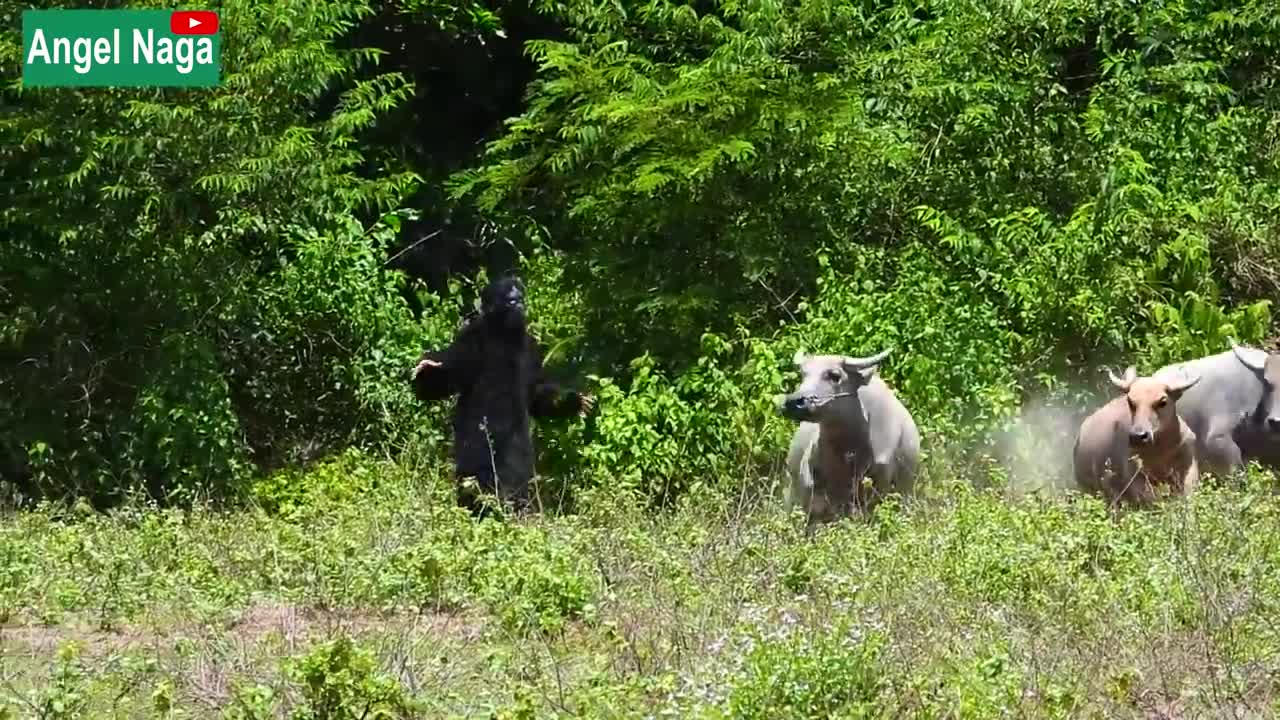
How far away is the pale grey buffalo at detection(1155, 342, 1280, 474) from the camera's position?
415 inches

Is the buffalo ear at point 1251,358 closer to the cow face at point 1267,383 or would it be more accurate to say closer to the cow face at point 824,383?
the cow face at point 1267,383

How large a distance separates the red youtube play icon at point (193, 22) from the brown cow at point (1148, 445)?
19.2 ft

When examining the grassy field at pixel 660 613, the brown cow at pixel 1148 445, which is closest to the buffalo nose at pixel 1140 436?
the brown cow at pixel 1148 445

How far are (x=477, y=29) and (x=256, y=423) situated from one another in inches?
172

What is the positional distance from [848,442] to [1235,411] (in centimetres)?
206

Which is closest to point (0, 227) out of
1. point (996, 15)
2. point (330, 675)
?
point (996, 15)

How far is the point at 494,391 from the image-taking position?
11.2 metres

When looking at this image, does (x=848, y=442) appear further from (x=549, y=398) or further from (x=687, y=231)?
(x=687, y=231)

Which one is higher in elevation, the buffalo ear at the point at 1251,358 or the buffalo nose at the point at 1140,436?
the buffalo ear at the point at 1251,358

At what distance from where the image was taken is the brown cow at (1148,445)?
10.0 metres

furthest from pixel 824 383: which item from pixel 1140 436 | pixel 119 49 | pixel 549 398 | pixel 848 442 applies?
pixel 119 49

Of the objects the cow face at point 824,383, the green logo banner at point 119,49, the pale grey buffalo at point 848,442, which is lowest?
the pale grey buffalo at point 848,442

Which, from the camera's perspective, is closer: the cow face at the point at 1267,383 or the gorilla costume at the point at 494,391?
the cow face at the point at 1267,383

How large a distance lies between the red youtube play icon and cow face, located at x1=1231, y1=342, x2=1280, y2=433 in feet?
20.8
